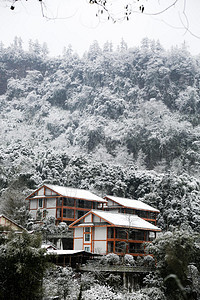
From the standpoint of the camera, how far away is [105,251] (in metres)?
29.0

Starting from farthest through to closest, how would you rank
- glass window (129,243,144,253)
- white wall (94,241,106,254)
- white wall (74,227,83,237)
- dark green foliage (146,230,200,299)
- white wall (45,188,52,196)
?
white wall (45,188,52,196) < white wall (74,227,83,237) < glass window (129,243,144,253) < white wall (94,241,106,254) < dark green foliage (146,230,200,299)

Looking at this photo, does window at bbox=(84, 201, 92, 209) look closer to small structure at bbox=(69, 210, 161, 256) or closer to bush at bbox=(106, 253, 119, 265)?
small structure at bbox=(69, 210, 161, 256)

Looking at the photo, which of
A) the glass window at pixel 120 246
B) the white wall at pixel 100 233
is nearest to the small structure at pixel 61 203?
the white wall at pixel 100 233

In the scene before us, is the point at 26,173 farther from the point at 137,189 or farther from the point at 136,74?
the point at 136,74

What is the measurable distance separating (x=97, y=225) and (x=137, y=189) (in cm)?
2097

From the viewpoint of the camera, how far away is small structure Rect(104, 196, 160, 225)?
39.1m

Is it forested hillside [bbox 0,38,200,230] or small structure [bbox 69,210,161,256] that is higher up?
forested hillside [bbox 0,38,200,230]

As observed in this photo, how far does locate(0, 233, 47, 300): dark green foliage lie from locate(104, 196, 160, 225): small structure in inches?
878

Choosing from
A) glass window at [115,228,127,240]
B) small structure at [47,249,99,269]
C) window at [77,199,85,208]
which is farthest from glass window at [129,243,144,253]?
window at [77,199,85,208]

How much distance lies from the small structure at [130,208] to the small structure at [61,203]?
1227 millimetres

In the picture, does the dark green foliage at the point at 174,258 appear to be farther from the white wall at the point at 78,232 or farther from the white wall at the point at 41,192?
the white wall at the point at 41,192

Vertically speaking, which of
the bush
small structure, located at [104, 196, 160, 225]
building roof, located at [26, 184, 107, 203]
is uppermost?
building roof, located at [26, 184, 107, 203]

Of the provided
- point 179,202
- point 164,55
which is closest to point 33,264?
point 179,202

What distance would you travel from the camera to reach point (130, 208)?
128 ft
